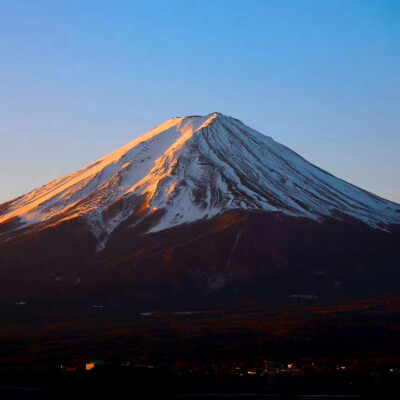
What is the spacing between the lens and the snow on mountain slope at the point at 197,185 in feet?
510

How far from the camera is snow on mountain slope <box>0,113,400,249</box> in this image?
6122 inches

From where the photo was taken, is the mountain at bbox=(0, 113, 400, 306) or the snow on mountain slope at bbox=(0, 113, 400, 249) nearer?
the mountain at bbox=(0, 113, 400, 306)

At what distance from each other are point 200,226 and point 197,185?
16.2 meters

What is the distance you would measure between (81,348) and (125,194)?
238 feet

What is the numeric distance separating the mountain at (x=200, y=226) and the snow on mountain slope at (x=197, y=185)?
13.4 inches

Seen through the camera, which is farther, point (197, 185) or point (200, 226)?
point (197, 185)

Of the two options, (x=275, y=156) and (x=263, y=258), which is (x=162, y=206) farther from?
(x=275, y=156)

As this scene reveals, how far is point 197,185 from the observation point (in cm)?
16238

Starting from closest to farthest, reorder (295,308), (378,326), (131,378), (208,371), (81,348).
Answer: (131,378), (208,371), (81,348), (378,326), (295,308)

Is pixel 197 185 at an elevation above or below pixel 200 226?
above

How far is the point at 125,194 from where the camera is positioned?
163m

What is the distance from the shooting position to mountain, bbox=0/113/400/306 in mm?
133750

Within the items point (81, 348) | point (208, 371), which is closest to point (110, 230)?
point (81, 348)

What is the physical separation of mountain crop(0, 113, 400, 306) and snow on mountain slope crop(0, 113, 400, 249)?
13.4 inches
